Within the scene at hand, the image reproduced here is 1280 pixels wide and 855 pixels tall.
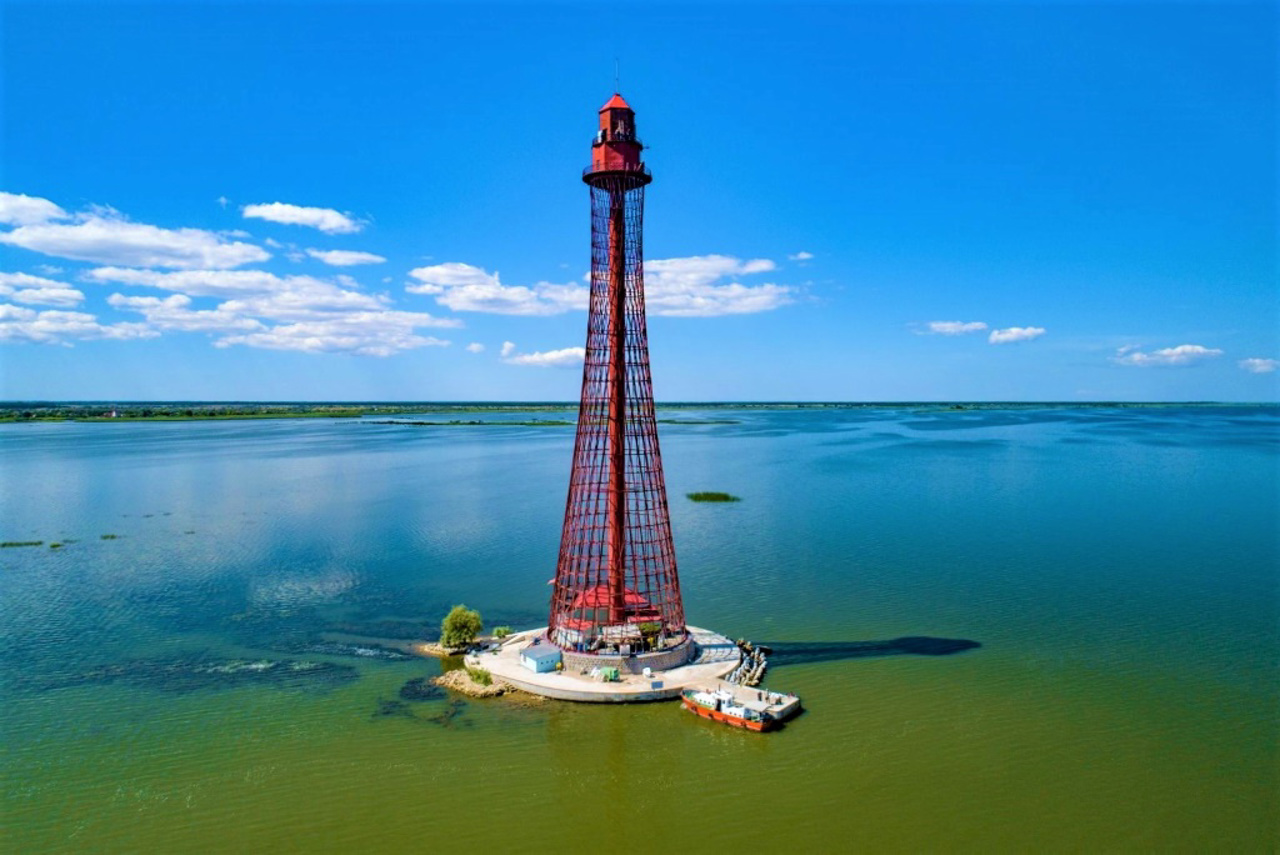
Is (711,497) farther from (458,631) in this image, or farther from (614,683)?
(614,683)

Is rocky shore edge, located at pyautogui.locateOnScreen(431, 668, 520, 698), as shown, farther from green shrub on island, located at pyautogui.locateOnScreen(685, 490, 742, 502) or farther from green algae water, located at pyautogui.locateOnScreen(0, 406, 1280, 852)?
green shrub on island, located at pyautogui.locateOnScreen(685, 490, 742, 502)

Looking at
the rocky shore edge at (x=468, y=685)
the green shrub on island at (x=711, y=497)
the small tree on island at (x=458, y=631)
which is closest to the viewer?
the rocky shore edge at (x=468, y=685)

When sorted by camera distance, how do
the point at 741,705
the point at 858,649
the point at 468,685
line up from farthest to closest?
the point at 858,649 < the point at 468,685 < the point at 741,705

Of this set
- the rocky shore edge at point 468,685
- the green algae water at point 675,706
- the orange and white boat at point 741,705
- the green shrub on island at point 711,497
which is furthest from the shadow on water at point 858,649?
the green shrub on island at point 711,497

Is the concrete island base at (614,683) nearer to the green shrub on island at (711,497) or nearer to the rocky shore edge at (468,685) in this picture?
the rocky shore edge at (468,685)

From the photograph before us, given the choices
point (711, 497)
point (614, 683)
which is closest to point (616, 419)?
point (614, 683)
